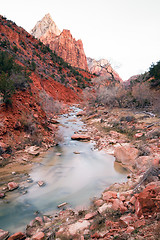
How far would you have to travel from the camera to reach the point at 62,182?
6.04 meters

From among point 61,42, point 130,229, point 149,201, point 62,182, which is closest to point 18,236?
point 130,229

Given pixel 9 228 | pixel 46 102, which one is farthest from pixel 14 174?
pixel 46 102

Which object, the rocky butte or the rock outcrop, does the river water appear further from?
the rocky butte

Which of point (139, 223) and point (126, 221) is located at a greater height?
point (139, 223)

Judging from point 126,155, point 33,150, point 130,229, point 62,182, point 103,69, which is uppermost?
point 103,69

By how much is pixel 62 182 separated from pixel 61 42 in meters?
79.2

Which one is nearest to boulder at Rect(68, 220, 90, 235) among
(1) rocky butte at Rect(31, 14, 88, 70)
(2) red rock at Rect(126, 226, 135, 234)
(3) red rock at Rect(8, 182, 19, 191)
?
(2) red rock at Rect(126, 226, 135, 234)

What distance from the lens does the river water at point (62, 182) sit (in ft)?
14.3

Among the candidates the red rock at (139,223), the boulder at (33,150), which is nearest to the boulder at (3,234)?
the red rock at (139,223)

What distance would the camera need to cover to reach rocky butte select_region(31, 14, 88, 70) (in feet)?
244

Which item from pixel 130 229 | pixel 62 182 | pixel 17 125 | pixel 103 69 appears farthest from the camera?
pixel 103 69

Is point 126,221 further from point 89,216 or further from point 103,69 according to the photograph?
point 103,69

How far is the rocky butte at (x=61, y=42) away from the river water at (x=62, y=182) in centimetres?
7295

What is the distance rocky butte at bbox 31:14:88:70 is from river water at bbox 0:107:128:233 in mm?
72953
